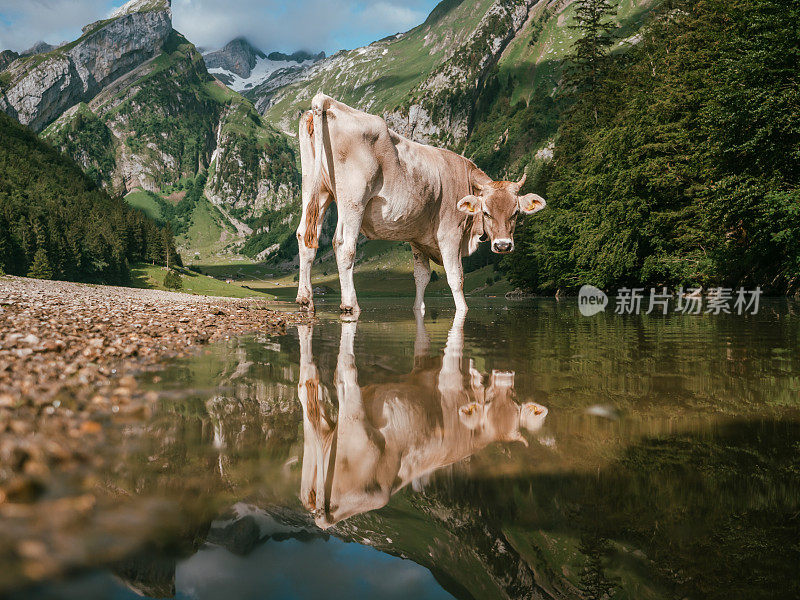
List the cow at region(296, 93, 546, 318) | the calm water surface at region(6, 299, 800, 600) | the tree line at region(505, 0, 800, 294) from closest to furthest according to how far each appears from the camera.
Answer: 1. the calm water surface at region(6, 299, 800, 600)
2. the cow at region(296, 93, 546, 318)
3. the tree line at region(505, 0, 800, 294)

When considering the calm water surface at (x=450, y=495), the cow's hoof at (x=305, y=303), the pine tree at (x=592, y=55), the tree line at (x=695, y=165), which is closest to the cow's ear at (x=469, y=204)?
the cow's hoof at (x=305, y=303)

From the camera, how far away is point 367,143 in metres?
9.31

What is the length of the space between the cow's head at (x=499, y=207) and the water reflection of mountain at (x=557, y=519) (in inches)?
330

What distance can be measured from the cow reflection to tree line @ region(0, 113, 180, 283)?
309 feet

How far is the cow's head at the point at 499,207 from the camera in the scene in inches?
403

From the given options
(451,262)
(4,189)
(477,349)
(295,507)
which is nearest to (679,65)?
(451,262)

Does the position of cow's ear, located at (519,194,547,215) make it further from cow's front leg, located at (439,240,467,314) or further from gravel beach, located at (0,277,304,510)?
gravel beach, located at (0,277,304,510)

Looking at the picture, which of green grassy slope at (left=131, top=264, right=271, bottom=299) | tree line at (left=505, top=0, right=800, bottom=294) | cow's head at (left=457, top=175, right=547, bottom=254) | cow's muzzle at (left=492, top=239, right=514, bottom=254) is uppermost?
tree line at (left=505, top=0, right=800, bottom=294)

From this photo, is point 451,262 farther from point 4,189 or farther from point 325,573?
point 4,189

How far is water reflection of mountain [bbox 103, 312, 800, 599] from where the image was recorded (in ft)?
3.55

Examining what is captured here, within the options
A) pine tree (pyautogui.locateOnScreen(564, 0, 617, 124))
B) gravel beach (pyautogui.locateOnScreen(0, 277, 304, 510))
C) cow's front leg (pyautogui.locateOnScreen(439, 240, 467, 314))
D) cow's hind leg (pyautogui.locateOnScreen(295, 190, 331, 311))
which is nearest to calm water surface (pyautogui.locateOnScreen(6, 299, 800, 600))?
gravel beach (pyautogui.locateOnScreen(0, 277, 304, 510))

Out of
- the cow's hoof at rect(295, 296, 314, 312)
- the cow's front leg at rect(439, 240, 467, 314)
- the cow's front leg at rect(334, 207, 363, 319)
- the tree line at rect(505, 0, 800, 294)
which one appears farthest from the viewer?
the tree line at rect(505, 0, 800, 294)

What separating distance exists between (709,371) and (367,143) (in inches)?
282

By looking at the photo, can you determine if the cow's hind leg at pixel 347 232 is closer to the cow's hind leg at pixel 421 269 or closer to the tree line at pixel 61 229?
the cow's hind leg at pixel 421 269
